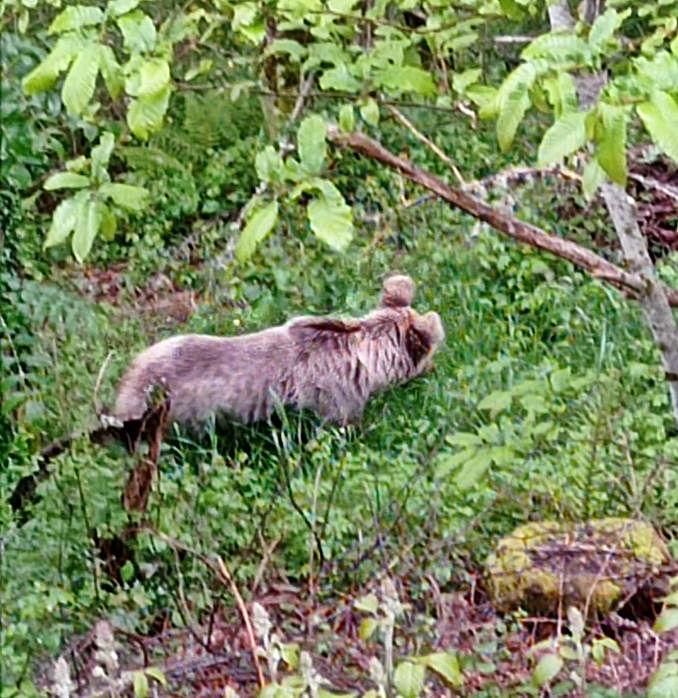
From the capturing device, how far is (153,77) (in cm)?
315

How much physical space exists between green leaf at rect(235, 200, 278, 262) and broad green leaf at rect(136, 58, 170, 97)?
32 centimetres

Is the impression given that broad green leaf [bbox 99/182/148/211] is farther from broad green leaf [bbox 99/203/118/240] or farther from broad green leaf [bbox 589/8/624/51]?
broad green leaf [bbox 589/8/624/51]

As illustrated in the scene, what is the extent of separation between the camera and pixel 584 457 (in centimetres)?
566

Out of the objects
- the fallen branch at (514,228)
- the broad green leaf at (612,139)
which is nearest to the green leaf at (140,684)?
the fallen branch at (514,228)

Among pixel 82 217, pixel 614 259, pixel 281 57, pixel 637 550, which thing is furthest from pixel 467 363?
pixel 82 217

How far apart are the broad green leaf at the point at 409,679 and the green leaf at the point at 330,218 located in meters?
0.94

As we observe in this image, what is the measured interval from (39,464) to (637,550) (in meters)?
1.96

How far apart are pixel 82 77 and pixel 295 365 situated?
3.42 meters

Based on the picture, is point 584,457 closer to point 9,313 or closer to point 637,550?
point 637,550

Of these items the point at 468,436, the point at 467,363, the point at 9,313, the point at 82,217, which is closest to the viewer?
the point at 82,217

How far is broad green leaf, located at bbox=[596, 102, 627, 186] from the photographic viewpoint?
8.71 feet

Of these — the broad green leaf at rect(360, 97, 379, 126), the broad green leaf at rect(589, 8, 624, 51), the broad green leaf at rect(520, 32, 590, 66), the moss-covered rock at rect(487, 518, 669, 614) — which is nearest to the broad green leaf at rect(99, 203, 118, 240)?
the broad green leaf at rect(360, 97, 379, 126)

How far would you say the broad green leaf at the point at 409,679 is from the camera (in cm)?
341

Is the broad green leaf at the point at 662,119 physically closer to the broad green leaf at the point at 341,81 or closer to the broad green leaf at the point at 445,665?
the broad green leaf at the point at 341,81
